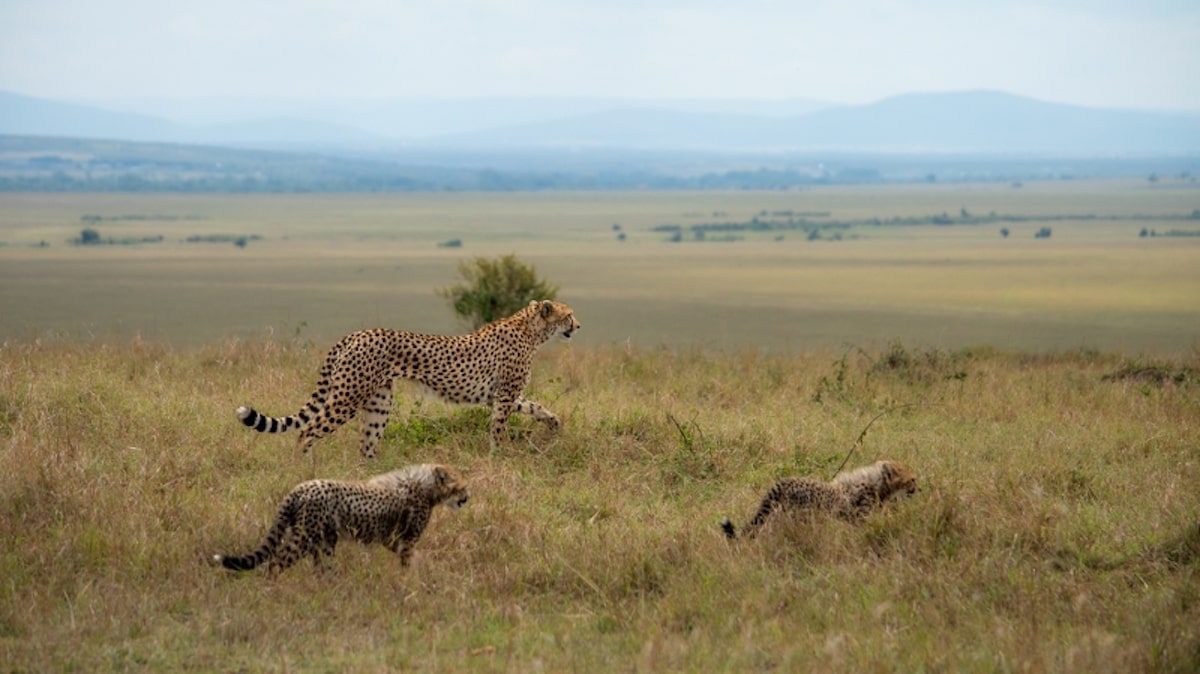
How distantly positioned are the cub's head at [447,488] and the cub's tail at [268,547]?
568 millimetres

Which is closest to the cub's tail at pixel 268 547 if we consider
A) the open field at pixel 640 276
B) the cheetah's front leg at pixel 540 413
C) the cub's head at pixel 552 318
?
the cheetah's front leg at pixel 540 413

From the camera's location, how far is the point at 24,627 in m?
4.82

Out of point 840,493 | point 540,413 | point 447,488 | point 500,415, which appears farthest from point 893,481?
point 500,415

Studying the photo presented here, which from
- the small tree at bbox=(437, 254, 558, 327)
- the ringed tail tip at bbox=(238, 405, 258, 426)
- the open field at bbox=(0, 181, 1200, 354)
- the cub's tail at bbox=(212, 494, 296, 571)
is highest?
the ringed tail tip at bbox=(238, 405, 258, 426)

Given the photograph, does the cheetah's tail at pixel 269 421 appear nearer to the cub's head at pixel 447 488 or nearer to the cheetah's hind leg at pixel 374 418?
the cheetah's hind leg at pixel 374 418

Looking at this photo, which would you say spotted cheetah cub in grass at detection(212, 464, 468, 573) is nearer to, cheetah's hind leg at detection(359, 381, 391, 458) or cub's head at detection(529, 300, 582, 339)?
cheetah's hind leg at detection(359, 381, 391, 458)

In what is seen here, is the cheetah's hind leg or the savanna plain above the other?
the cheetah's hind leg

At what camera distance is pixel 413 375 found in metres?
7.69

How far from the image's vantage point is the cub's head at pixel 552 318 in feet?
27.2

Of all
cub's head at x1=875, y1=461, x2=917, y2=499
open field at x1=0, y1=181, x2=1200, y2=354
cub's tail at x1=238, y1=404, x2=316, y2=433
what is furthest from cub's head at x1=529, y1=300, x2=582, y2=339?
open field at x1=0, y1=181, x2=1200, y2=354

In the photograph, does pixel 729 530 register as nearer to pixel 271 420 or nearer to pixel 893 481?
pixel 893 481

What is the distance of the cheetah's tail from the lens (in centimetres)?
684

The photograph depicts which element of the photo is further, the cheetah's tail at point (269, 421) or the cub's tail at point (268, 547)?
the cheetah's tail at point (269, 421)

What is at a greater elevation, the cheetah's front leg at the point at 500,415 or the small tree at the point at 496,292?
the cheetah's front leg at the point at 500,415
